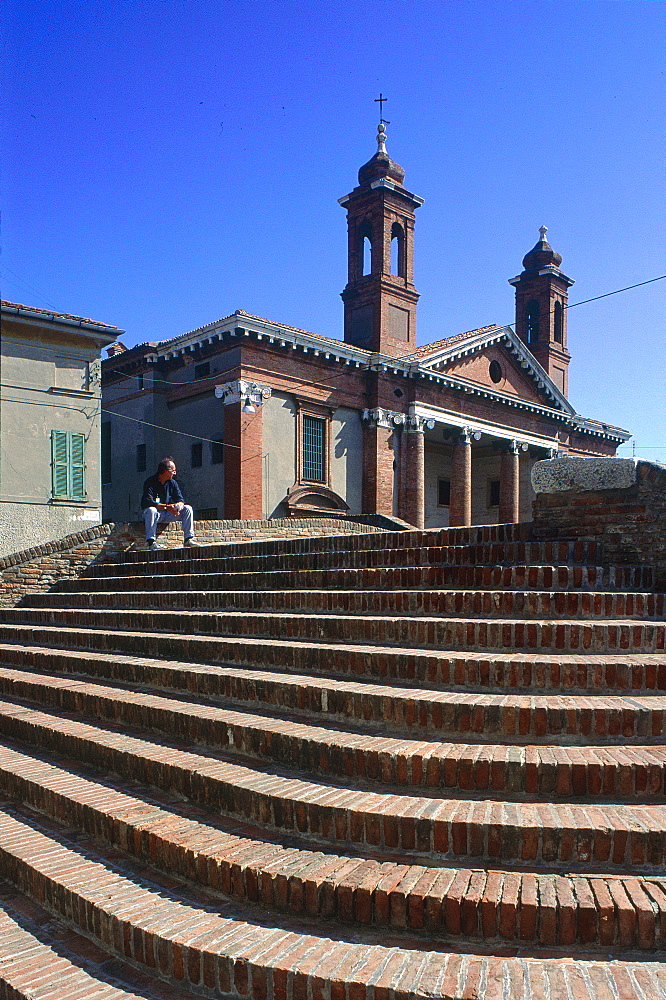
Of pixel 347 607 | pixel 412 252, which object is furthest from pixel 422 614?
pixel 412 252

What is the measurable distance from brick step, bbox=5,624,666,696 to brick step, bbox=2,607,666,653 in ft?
0.26

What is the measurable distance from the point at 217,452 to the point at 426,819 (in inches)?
693

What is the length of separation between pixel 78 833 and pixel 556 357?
101 ft

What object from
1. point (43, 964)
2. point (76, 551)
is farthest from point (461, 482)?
point (43, 964)

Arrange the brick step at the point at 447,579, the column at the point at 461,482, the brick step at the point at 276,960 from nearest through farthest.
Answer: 1. the brick step at the point at 276,960
2. the brick step at the point at 447,579
3. the column at the point at 461,482

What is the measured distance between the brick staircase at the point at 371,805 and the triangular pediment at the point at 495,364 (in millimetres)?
19029

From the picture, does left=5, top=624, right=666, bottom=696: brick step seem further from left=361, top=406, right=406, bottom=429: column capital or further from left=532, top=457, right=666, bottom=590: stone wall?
left=361, top=406, right=406, bottom=429: column capital

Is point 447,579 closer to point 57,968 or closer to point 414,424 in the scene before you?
point 57,968

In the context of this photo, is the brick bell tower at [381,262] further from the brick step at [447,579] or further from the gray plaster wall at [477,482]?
the brick step at [447,579]

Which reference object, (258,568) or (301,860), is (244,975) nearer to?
(301,860)

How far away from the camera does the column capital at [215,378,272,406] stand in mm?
18891

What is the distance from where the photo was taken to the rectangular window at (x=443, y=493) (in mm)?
27484

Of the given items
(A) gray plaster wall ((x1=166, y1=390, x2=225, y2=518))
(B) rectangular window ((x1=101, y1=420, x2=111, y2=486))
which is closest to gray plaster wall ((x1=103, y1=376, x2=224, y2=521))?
(A) gray plaster wall ((x1=166, y1=390, x2=225, y2=518))

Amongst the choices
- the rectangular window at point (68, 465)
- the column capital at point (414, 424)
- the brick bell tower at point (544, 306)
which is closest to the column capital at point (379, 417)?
the column capital at point (414, 424)
